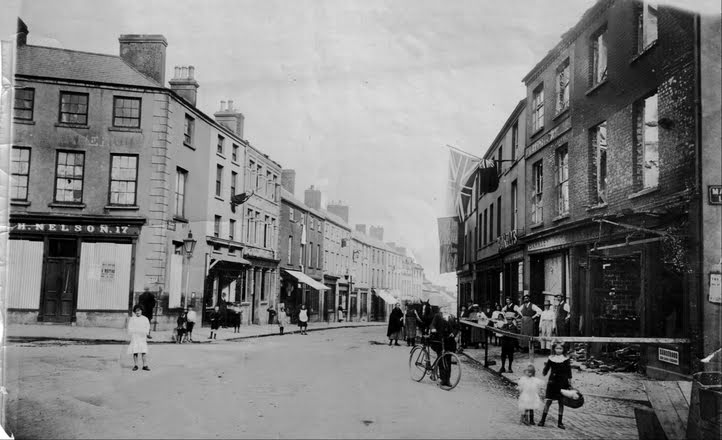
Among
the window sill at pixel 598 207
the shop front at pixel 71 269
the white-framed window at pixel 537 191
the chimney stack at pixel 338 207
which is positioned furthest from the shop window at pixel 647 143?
the shop front at pixel 71 269

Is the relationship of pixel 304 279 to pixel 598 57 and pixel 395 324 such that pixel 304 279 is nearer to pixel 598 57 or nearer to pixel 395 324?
pixel 395 324

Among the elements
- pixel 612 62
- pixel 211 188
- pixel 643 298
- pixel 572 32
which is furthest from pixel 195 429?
pixel 612 62

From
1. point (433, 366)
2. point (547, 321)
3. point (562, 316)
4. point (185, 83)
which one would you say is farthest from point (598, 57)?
point (185, 83)

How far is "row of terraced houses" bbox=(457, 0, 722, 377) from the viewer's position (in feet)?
22.5

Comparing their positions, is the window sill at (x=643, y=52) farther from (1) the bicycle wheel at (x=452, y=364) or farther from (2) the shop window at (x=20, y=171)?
(2) the shop window at (x=20, y=171)

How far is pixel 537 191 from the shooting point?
11406mm

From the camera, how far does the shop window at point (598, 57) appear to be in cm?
877

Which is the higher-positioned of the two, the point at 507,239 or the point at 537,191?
the point at 537,191

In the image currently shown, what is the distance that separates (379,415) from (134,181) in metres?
5.07

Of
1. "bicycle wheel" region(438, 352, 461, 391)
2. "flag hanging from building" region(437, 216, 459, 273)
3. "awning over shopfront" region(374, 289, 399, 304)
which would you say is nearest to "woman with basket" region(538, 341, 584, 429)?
"bicycle wheel" region(438, 352, 461, 391)

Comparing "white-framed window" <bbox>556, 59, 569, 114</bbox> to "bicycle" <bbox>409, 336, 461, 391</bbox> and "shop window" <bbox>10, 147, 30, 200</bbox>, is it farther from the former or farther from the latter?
"shop window" <bbox>10, 147, 30, 200</bbox>

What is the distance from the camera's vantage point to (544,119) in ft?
34.9

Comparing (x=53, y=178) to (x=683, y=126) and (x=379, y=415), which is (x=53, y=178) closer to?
(x=379, y=415)

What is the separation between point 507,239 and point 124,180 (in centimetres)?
1015
